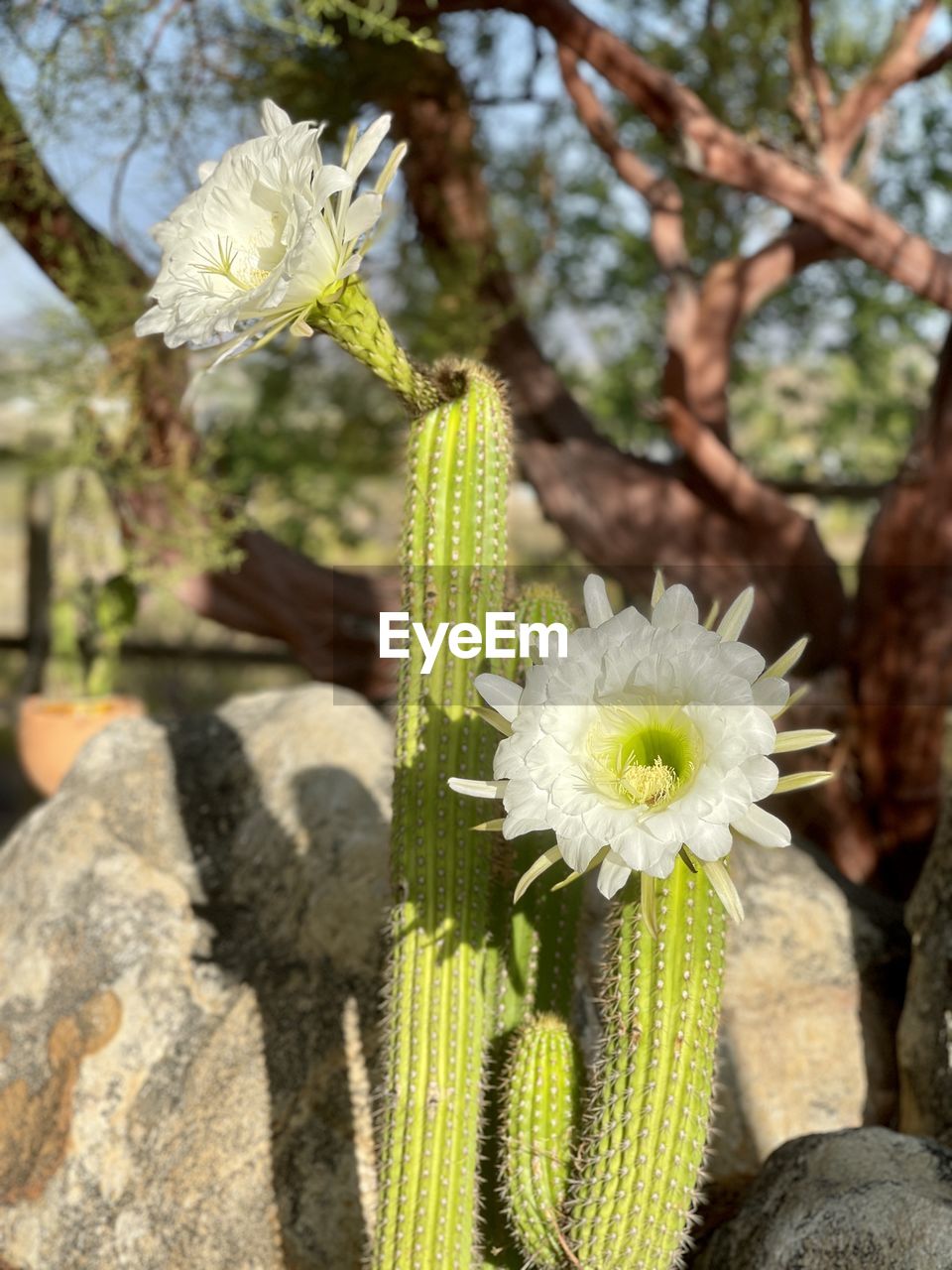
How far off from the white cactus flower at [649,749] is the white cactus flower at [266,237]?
472 mm

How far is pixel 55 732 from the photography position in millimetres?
4113

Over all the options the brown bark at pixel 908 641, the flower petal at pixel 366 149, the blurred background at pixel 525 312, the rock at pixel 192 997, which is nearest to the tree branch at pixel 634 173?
the blurred background at pixel 525 312

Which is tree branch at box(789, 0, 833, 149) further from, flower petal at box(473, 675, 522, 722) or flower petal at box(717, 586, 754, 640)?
flower petal at box(473, 675, 522, 722)

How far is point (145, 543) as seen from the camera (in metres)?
3.59

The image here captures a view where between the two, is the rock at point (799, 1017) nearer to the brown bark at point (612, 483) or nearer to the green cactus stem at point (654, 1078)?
the green cactus stem at point (654, 1078)

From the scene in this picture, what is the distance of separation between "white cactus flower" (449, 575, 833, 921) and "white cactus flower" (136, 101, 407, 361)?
472 millimetres

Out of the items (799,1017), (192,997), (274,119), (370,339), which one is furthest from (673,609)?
(192,997)

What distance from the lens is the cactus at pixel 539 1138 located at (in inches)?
62.1

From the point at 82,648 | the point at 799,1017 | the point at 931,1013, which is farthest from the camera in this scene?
the point at 82,648

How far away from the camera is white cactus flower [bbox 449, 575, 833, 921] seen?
4.09 feet

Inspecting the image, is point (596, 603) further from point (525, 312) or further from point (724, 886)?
point (525, 312)

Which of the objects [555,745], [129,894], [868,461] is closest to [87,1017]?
[129,894]

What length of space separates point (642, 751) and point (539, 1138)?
57 cm

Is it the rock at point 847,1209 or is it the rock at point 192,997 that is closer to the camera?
the rock at point 847,1209
